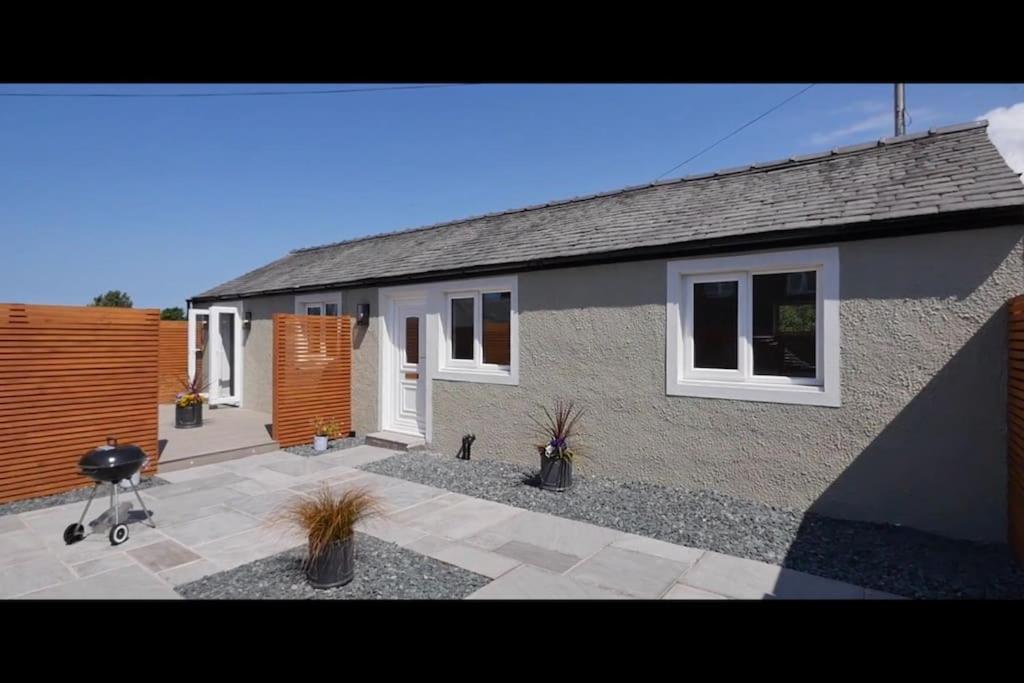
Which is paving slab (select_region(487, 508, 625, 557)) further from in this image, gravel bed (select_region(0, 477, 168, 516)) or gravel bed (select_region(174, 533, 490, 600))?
gravel bed (select_region(0, 477, 168, 516))

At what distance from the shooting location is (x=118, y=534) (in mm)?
4926

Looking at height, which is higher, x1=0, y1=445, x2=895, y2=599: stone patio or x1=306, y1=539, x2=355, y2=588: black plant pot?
x1=306, y1=539, x2=355, y2=588: black plant pot

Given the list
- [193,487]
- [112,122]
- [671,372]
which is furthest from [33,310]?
[671,372]

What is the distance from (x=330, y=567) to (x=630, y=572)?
2.47 m

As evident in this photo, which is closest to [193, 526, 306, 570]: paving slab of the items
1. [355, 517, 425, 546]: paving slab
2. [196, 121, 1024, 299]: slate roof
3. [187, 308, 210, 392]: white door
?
[355, 517, 425, 546]: paving slab

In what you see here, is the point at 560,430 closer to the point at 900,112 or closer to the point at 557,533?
the point at 557,533

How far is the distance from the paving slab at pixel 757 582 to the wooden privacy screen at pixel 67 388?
7475mm

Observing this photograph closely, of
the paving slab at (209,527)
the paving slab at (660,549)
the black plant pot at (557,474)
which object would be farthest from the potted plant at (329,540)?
the black plant pot at (557,474)

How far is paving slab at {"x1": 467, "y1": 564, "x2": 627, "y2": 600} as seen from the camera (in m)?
3.89

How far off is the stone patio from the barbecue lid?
2.63ft

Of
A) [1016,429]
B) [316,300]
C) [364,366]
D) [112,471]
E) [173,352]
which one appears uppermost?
[316,300]

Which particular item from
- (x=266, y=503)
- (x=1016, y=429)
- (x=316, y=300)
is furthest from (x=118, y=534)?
(x=1016, y=429)
